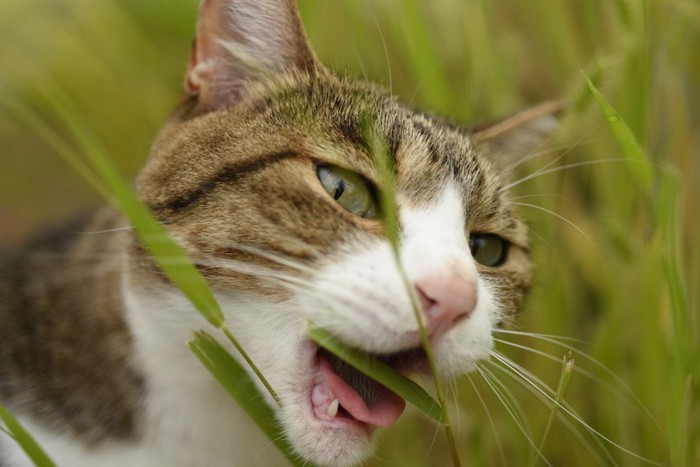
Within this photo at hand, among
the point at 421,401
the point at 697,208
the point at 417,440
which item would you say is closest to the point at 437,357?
the point at 421,401

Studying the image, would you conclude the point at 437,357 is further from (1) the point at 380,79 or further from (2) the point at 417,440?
(2) the point at 417,440

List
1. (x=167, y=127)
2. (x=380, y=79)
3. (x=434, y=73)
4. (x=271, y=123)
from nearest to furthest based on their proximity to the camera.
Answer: (x=271, y=123) → (x=167, y=127) → (x=380, y=79) → (x=434, y=73)

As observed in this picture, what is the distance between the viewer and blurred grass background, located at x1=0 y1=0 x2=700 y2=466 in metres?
1.20

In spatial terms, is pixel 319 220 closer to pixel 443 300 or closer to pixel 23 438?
pixel 443 300

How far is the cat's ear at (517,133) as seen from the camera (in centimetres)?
130

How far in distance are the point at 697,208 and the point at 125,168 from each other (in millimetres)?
1420

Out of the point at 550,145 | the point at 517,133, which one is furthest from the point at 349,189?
the point at 550,145

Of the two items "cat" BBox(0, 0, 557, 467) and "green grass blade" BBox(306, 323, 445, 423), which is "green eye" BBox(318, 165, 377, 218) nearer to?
"cat" BBox(0, 0, 557, 467)

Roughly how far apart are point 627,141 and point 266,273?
0.52m

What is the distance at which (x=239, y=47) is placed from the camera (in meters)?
1.08

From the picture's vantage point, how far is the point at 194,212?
965 mm

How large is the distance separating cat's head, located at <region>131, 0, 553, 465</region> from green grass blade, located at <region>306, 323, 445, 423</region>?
2cm

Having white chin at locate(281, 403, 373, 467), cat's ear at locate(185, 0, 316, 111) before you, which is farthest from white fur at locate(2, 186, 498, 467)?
cat's ear at locate(185, 0, 316, 111)

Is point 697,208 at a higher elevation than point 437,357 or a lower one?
higher
